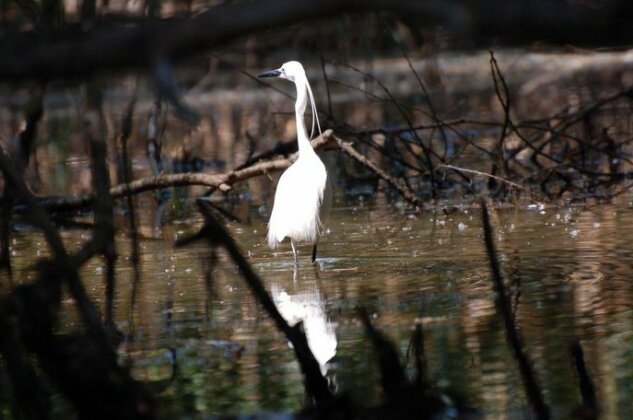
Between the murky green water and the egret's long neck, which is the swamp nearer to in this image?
the murky green water

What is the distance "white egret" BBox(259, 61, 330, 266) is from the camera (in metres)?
8.27

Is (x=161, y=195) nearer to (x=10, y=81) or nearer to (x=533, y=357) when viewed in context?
(x=533, y=357)

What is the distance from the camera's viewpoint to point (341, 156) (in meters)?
13.3

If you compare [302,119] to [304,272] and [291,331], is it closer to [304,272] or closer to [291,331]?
[304,272]

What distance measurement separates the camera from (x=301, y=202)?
27.7 ft

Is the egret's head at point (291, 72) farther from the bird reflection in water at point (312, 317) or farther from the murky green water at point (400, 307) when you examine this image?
the bird reflection in water at point (312, 317)

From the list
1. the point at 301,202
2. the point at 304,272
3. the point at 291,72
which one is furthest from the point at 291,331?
the point at 291,72

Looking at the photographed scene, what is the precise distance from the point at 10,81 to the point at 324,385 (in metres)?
1.69

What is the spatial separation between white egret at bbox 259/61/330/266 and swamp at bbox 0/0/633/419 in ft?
0.47

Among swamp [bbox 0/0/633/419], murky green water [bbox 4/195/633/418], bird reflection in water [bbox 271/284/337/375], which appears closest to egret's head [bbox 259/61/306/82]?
swamp [bbox 0/0/633/419]

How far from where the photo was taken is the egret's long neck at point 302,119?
888cm

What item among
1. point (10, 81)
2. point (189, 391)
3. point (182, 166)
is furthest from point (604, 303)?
point (182, 166)

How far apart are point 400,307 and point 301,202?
93.2 inches

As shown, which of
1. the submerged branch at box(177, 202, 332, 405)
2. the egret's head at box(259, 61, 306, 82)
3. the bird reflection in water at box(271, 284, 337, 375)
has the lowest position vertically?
the bird reflection in water at box(271, 284, 337, 375)
